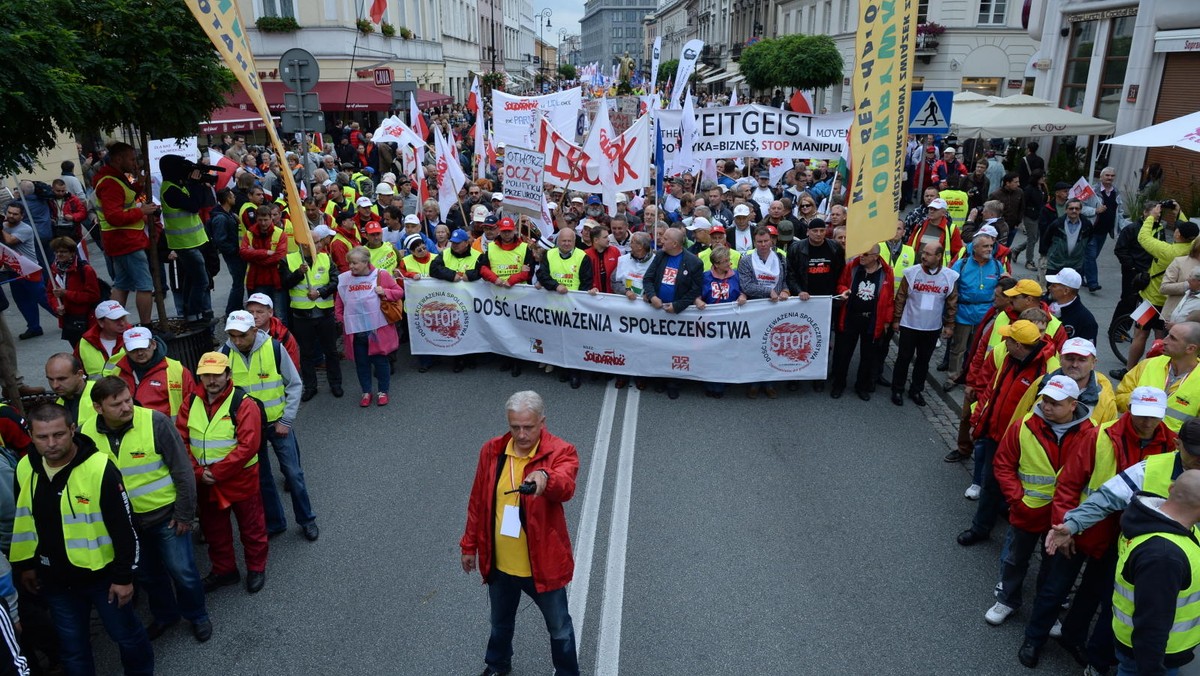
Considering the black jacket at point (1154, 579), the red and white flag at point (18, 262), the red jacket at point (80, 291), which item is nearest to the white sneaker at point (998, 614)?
the black jacket at point (1154, 579)

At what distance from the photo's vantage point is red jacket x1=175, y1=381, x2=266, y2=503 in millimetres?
4930

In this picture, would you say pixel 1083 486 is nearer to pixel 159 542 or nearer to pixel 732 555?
pixel 732 555

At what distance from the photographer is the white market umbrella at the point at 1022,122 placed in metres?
16.1

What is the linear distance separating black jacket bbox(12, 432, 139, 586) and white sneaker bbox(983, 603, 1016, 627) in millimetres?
4953

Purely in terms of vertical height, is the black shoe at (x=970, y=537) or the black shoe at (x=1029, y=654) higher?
the black shoe at (x=970, y=537)

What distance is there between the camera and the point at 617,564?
5.54 metres

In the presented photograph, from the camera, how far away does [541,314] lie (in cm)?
923

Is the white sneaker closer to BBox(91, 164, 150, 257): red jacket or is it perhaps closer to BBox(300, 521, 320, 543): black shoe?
BBox(300, 521, 320, 543): black shoe

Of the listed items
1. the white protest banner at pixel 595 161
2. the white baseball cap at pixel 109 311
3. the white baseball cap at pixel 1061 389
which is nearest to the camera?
the white baseball cap at pixel 1061 389

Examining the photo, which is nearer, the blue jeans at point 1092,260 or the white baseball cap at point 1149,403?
the white baseball cap at point 1149,403

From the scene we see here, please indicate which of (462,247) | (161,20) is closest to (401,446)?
(462,247)

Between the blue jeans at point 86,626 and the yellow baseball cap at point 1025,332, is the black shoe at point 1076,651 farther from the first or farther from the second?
the blue jeans at point 86,626

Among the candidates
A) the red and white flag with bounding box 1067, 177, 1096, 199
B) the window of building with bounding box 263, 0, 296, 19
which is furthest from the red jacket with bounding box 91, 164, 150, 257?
the window of building with bounding box 263, 0, 296, 19

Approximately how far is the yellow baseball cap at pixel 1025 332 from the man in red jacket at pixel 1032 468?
88 centimetres
